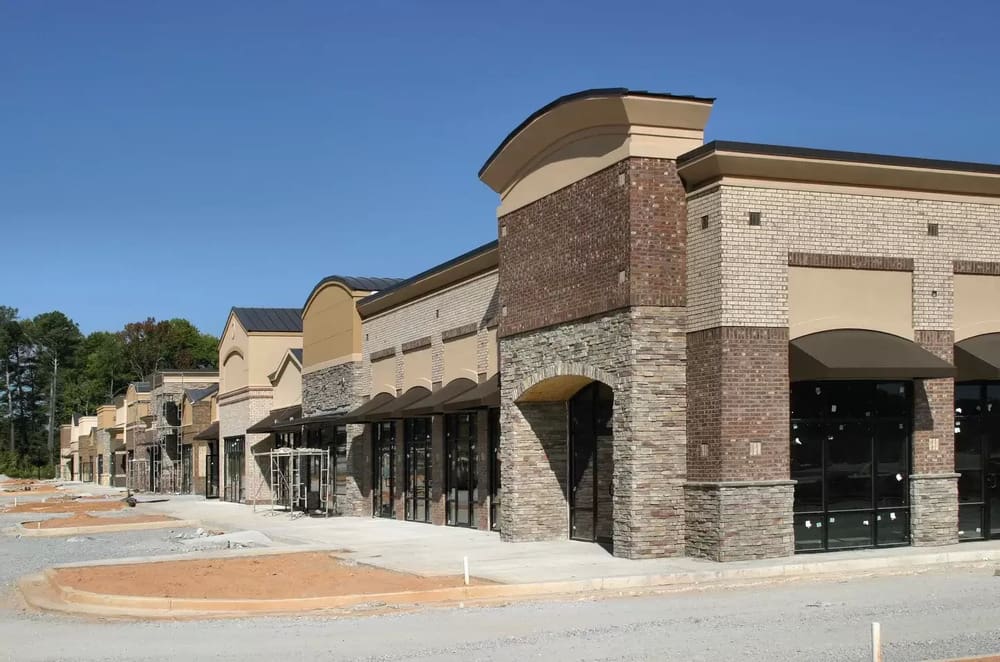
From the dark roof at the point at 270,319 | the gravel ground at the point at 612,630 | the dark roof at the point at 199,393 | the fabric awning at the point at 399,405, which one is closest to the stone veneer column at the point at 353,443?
the fabric awning at the point at 399,405

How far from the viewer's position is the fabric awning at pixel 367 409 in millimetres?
33625

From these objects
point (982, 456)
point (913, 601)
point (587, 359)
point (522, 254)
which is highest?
point (522, 254)

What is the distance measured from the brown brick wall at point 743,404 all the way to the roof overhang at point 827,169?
2603 millimetres

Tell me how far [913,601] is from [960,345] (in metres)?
7.63

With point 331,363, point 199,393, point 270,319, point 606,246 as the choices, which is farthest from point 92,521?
point 606,246

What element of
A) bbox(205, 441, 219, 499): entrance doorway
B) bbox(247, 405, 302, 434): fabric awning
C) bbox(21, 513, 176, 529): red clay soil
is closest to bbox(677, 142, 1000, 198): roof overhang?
bbox(21, 513, 176, 529): red clay soil

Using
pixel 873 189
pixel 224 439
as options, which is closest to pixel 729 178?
pixel 873 189

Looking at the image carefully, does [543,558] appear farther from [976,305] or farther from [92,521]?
[92,521]

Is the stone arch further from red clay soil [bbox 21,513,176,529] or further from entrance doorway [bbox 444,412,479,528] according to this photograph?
red clay soil [bbox 21,513,176,529]

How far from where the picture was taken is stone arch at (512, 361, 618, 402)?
21031 mm

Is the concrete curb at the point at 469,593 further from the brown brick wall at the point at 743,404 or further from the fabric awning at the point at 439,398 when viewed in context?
the fabric awning at the point at 439,398

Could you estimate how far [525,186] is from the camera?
78.5ft

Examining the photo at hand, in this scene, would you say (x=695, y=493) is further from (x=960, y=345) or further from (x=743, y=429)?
(x=960, y=345)

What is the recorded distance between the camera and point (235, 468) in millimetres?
51188
